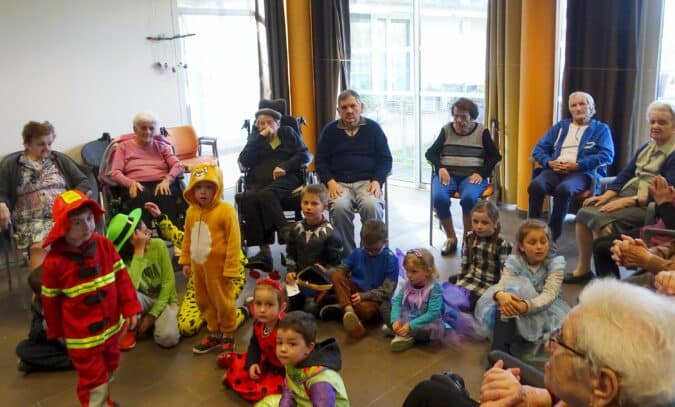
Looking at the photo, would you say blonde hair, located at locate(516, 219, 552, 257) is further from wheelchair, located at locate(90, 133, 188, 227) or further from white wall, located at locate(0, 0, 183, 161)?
white wall, located at locate(0, 0, 183, 161)

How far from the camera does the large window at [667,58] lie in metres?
4.01

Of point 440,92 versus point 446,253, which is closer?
point 446,253

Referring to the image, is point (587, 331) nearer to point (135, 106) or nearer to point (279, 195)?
point (279, 195)

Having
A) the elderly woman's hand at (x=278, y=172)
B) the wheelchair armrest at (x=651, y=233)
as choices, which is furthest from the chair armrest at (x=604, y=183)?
the elderly woman's hand at (x=278, y=172)

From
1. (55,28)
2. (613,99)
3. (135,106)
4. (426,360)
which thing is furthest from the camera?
(135,106)

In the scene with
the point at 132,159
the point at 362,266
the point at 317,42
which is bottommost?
the point at 362,266

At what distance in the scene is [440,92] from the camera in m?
5.71

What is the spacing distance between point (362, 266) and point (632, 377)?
6.97ft

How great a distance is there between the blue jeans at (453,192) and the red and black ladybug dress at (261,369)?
1.87 m

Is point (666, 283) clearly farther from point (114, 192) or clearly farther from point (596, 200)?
point (114, 192)

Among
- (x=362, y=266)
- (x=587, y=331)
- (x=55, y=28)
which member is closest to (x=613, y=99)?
(x=362, y=266)

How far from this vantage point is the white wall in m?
4.71

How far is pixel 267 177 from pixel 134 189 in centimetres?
A: 84

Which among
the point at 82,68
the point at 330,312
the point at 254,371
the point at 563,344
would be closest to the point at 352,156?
the point at 330,312
